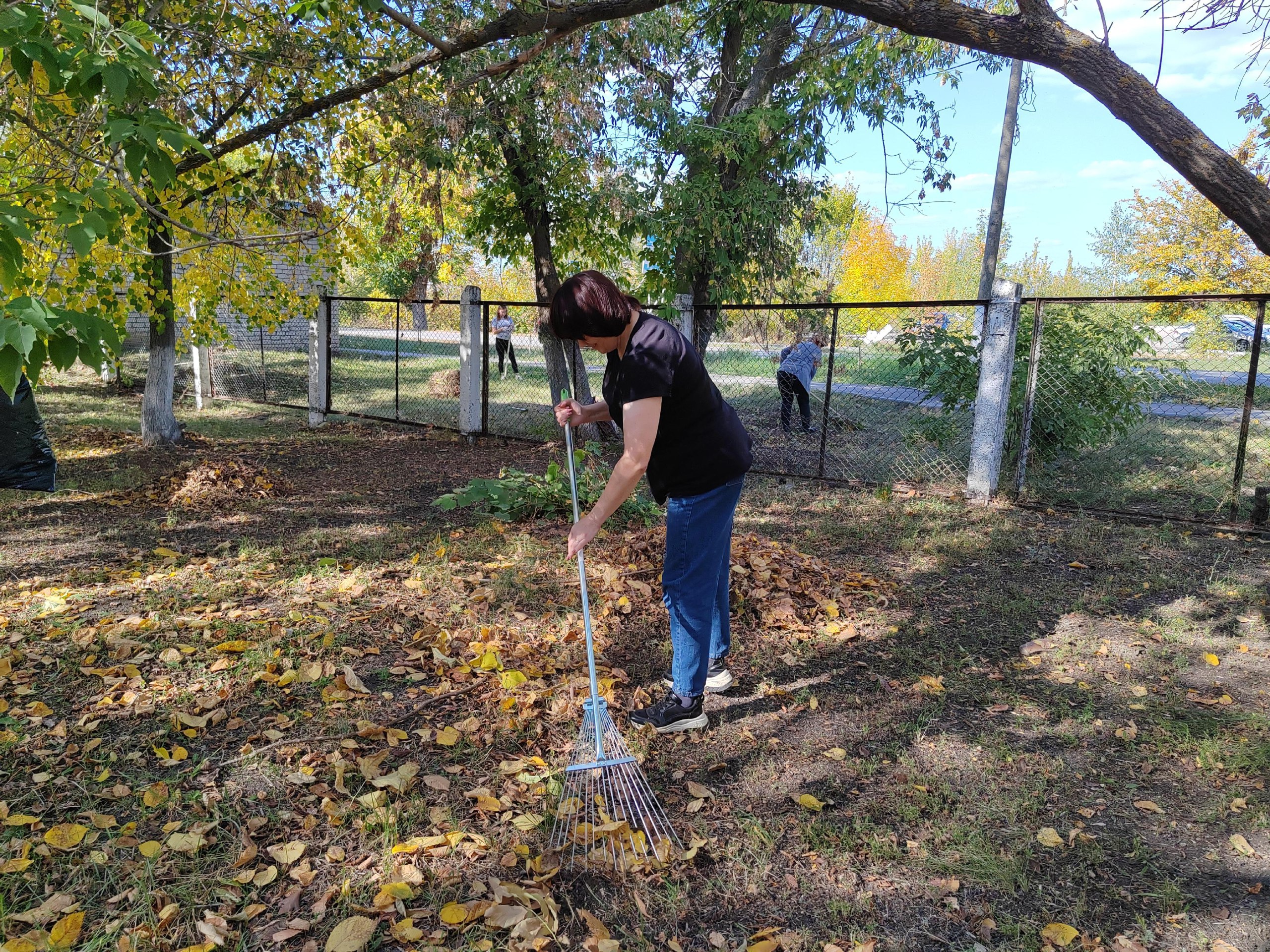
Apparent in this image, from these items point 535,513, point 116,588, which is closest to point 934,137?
point 535,513

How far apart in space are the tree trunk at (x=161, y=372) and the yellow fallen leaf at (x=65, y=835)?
265 inches

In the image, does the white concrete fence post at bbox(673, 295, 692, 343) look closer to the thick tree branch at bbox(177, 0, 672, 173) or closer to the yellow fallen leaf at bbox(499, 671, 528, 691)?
the thick tree branch at bbox(177, 0, 672, 173)

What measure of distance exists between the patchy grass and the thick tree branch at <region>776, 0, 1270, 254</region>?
2.16m

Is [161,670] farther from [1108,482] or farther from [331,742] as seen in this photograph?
[1108,482]

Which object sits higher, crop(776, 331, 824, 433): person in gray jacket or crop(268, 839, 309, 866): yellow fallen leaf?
crop(776, 331, 824, 433): person in gray jacket

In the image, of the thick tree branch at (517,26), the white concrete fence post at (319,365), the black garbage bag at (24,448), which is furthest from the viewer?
the white concrete fence post at (319,365)

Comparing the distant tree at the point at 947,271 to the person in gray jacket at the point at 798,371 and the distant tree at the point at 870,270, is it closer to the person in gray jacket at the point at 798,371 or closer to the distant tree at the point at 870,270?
the distant tree at the point at 870,270

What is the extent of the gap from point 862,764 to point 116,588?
157 inches

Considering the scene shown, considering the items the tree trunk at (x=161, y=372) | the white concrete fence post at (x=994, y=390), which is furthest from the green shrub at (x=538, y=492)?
the tree trunk at (x=161, y=372)

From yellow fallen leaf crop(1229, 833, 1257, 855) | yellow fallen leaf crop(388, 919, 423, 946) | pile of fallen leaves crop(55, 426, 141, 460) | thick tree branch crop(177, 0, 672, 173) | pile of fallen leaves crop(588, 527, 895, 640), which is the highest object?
thick tree branch crop(177, 0, 672, 173)

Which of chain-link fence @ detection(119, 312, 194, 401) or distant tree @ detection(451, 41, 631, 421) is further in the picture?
chain-link fence @ detection(119, 312, 194, 401)

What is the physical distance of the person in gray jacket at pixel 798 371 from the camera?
10695 millimetres

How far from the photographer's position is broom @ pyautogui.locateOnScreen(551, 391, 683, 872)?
2.59m

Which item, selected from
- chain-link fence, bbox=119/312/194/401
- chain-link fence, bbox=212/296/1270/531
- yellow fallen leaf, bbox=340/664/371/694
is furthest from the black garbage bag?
yellow fallen leaf, bbox=340/664/371/694
